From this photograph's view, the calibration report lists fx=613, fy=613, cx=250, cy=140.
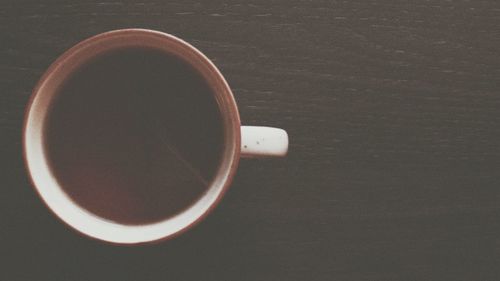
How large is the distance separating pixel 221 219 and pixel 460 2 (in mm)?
377

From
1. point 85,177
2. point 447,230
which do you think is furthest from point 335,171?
point 85,177

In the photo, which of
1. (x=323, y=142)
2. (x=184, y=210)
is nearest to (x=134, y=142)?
(x=184, y=210)

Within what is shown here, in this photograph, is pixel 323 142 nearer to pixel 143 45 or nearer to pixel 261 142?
pixel 261 142

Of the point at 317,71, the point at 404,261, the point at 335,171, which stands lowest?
the point at 404,261

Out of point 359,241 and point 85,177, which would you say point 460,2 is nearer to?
point 359,241

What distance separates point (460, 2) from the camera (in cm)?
72

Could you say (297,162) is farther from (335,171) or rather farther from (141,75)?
(141,75)

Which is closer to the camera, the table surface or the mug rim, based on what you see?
the mug rim

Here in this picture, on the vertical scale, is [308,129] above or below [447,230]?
above

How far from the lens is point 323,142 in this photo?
703 millimetres

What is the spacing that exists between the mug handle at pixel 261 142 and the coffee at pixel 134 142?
0.17 feet

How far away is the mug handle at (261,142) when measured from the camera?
1.97 feet

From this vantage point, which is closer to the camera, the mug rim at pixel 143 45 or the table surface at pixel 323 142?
the mug rim at pixel 143 45

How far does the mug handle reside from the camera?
1.97 feet
